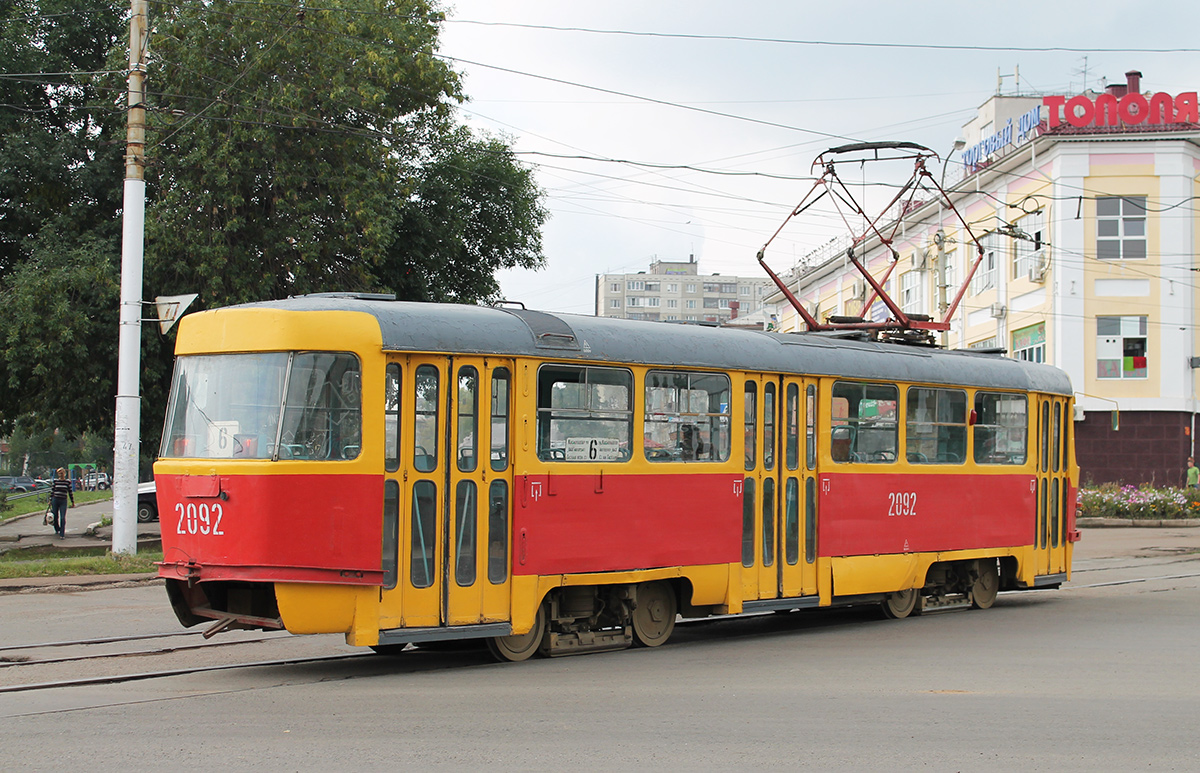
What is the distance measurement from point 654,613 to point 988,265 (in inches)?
1302

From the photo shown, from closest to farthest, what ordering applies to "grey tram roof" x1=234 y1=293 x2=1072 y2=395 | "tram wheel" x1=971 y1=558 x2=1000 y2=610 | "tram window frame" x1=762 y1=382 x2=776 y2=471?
1. "grey tram roof" x1=234 y1=293 x2=1072 y2=395
2. "tram window frame" x1=762 y1=382 x2=776 y2=471
3. "tram wheel" x1=971 y1=558 x2=1000 y2=610

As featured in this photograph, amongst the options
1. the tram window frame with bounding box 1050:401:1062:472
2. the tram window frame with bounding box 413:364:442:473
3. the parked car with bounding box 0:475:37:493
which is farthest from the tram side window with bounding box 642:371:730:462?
the parked car with bounding box 0:475:37:493

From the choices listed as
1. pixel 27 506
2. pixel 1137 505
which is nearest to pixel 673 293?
pixel 27 506

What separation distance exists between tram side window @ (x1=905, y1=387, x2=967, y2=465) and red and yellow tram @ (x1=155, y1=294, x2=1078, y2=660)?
56 millimetres

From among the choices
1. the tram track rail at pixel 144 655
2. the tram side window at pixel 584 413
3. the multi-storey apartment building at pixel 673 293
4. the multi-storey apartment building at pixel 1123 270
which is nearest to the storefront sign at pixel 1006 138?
the multi-storey apartment building at pixel 1123 270

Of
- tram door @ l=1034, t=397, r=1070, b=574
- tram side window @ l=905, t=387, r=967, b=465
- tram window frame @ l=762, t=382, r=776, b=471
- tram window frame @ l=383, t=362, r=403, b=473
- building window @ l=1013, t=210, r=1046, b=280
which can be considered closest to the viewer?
tram window frame @ l=383, t=362, r=403, b=473

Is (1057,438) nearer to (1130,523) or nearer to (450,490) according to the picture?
(450,490)

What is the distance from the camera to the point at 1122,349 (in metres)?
36.1

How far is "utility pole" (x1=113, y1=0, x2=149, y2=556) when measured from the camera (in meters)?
18.1

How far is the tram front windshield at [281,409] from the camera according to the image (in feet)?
30.3

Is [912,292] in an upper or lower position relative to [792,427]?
upper

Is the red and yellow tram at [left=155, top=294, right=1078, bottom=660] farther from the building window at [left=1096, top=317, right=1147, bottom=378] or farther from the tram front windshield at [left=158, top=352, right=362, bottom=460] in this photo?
the building window at [left=1096, top=317, right=1147, bottom=378]

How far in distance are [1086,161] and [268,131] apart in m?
24.0

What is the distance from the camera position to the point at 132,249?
18.5 meters
